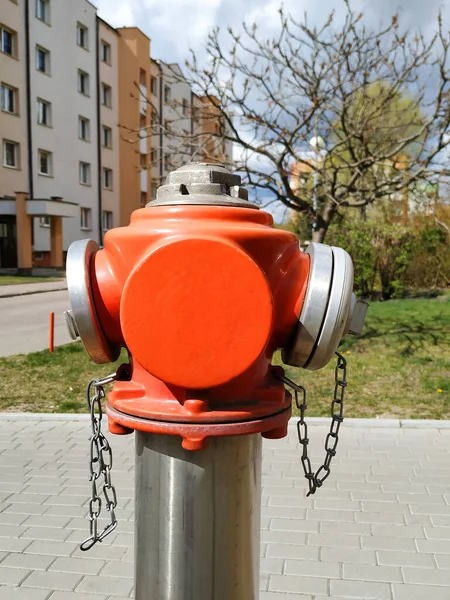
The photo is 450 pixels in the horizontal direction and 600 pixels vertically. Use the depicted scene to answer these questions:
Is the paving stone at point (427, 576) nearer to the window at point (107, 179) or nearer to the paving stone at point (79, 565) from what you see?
the paving stone at point (79, 565)

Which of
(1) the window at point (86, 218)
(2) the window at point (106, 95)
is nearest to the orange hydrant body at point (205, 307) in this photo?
(1) the window at point (86, 218)

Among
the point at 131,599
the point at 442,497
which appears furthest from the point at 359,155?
the point at 131,599

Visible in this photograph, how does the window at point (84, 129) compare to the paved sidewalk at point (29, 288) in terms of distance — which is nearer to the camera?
the paved sidewalk at point (29, 288)

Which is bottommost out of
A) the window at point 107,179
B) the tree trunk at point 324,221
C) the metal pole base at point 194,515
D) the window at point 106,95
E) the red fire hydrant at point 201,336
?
the metal pole base at point 194,515

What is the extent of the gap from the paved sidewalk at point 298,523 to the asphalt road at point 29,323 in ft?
14.8

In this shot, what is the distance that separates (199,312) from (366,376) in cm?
566

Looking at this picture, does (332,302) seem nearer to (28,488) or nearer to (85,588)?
(85,588)

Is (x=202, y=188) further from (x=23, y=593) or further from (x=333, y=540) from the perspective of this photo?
(x=333, y=540)

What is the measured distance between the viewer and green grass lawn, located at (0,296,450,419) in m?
5.67

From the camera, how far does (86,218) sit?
3105cm

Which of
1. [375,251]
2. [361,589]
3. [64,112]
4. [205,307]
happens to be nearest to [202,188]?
[205,307]

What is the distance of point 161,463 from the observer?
4.84ft

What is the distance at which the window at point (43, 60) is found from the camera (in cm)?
2659

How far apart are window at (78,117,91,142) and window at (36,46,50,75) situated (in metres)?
3.39
